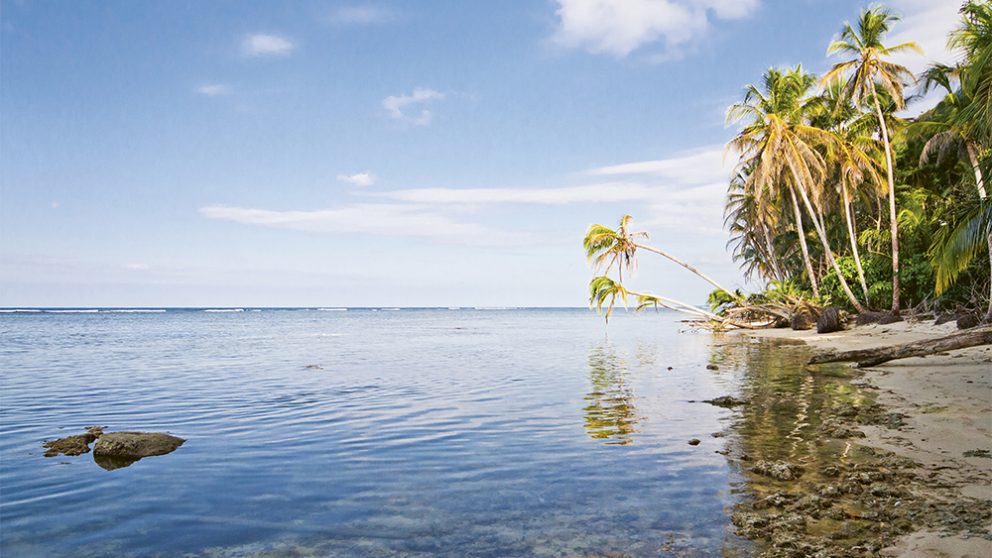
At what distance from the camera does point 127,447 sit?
343 inches

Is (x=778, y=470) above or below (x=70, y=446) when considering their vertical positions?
above

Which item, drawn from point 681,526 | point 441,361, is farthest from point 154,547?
point 441,361

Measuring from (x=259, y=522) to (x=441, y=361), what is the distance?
18676 mm

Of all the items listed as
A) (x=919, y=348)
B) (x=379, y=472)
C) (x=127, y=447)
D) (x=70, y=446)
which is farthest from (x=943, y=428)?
(x=70, y=446)

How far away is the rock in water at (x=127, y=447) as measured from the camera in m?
8.44

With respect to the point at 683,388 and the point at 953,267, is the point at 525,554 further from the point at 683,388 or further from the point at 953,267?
the point at 953,267

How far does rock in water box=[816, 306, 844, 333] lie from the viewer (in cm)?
3126

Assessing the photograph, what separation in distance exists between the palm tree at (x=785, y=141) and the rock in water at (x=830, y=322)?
2.08 metres

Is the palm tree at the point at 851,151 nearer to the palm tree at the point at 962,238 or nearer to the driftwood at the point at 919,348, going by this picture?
the driftwood at the point at 919,348

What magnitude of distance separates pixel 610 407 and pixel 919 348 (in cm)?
768

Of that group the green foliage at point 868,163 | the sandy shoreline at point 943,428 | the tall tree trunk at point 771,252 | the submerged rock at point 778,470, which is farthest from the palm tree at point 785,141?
the submerged rock at point 778,470

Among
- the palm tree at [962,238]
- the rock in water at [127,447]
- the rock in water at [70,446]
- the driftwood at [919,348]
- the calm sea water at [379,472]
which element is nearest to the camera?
the calm sea water at [379,472]

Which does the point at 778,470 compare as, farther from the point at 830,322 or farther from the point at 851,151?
the point at 851,151

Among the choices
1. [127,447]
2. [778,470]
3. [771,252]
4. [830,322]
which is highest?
[771,252]
